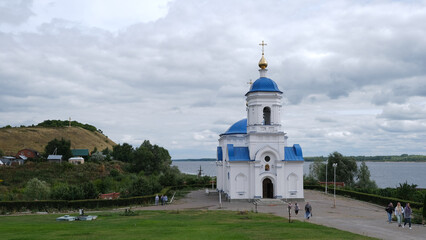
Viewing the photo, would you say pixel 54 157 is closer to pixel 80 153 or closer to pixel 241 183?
pixel 80 153

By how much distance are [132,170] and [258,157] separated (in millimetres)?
40547

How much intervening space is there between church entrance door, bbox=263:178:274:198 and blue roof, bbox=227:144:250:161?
2760 millimetres

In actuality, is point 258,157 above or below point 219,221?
above

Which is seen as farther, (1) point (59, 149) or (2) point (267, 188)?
(1) point (59, 149)

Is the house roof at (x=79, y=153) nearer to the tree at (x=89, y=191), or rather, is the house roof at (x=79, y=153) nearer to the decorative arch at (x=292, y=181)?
the tree at (x=89, y=191)

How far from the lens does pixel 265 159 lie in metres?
36.9

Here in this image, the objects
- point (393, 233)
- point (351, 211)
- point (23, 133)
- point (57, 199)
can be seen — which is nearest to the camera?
point (393, 233)

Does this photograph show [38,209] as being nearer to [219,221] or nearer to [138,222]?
[138,222]

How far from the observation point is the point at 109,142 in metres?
140

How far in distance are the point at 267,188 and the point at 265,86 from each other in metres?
9.58

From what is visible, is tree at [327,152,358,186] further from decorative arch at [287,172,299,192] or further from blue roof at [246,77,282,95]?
blue roof at [246,77,282,95]

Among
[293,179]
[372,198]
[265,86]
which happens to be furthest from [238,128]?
[372,198]

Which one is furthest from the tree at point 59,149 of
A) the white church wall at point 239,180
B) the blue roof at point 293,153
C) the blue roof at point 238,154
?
the blue roof at point 293,153

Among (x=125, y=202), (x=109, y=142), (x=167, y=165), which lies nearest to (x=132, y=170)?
(x=167, y=165)
